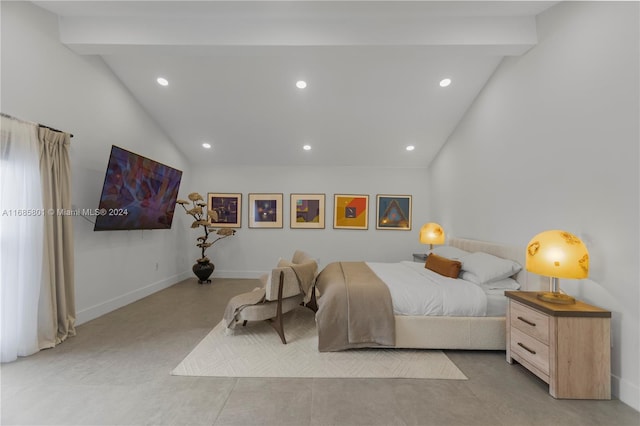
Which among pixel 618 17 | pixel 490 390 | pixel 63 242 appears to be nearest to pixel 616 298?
pixel 490 390

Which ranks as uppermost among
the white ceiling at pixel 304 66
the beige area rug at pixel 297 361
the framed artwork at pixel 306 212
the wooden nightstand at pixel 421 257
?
the white ceiling at pixel 304 66

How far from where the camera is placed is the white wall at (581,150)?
1843 millimetres

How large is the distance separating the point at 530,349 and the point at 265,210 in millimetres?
4761

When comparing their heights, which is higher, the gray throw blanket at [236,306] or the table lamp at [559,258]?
the table lamp at [559,258]

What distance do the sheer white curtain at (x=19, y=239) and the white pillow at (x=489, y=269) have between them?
4538 mm

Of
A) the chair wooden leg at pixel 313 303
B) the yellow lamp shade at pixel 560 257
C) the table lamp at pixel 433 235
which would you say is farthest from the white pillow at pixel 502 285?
the chair wooden leg at pixel 313 303

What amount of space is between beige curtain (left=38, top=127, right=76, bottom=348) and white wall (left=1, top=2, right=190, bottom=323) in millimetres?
296

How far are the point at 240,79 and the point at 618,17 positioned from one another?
153 inches

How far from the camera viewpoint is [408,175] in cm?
561

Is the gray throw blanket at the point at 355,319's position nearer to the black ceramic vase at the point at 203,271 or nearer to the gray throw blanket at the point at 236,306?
the gray throw blanket at the point at 236,306

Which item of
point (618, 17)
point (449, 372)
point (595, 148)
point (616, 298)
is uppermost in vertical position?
point (618, 17)

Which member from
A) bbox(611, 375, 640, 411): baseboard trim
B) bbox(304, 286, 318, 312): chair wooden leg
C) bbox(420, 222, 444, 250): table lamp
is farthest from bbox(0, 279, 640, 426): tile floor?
bbox(420, 222, 444, 250): table lamp

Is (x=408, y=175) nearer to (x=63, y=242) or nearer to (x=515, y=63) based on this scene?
(x=515, y=63)

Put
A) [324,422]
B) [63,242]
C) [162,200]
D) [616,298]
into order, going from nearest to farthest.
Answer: [324,422] < [616,298] < [63,242] < [162,200]
